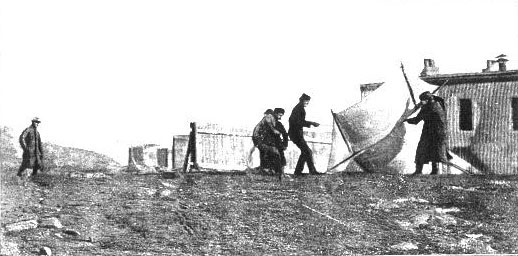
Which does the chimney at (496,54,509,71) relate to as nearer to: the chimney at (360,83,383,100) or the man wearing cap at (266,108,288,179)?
the chimney at (360,83,383,100)

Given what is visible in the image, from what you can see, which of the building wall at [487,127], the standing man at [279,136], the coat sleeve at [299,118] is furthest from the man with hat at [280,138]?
the building wall at [487,127]

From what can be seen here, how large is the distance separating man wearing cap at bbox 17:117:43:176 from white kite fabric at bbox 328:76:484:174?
617cm

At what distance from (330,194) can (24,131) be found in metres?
5.91

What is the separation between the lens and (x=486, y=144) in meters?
15.7

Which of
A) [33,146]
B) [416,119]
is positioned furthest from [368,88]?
[33,146]

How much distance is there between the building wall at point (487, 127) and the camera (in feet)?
50.5

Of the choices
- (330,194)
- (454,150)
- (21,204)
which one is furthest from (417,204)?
(21,204)

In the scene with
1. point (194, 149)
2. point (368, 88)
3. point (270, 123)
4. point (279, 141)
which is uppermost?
point (368, 88)

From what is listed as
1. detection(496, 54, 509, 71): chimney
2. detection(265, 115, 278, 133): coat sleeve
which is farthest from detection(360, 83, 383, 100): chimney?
detection(496, 54, 509, 71): chimney

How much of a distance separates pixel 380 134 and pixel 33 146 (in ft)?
23.8

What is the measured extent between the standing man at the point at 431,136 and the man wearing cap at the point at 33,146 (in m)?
7.29

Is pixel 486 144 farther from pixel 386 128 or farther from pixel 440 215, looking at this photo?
pixel 440 215

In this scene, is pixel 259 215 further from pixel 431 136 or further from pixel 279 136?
pixel 431 136

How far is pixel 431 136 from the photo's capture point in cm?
1319
